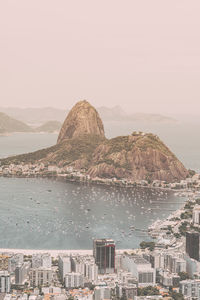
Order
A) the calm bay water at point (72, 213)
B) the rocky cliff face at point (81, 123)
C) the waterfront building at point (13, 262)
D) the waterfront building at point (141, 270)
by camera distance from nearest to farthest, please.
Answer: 1. the waterfront building at point (141, 270)
2. the waterfront building at point (13, 262)
3. the calm bay water at point (72, 213)
4. the rocky cliff face at point (81, 123)

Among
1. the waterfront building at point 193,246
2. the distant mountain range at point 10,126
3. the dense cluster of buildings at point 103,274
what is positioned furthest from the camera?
the distant mountain range at point 10,126

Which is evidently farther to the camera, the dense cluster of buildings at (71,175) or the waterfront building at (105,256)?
the dense cluster of buildings at (71,175)

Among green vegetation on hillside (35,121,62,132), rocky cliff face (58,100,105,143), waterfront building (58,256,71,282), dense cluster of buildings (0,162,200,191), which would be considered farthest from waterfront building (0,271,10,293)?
green vegetation on hillside (35,121,62,132)

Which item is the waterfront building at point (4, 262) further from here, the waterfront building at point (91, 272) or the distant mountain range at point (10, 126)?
the distant mountain range at point (10, 126)

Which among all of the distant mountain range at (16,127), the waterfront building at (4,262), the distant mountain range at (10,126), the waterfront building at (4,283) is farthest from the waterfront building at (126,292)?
the distant mountain range at (16,127)

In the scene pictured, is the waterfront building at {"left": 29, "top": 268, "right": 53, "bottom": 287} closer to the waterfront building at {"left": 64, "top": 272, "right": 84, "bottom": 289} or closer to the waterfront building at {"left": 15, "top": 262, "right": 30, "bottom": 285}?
the waterfront building at {"left": 15, "top": 262, "right": 30, "bottom": 285}

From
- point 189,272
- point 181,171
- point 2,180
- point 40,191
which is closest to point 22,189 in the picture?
point 40,191
